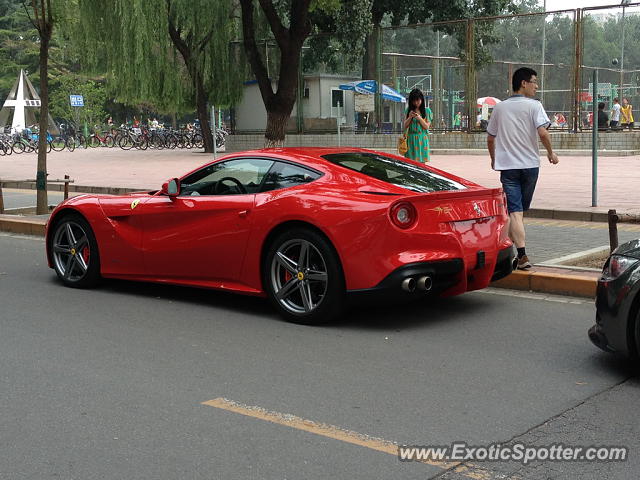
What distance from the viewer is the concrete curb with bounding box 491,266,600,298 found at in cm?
739

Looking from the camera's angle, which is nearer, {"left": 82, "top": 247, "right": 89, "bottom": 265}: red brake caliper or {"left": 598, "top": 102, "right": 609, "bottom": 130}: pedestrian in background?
{"left": 82, "top": 247, "right": 89, "bottom": 265}: red brake caliper

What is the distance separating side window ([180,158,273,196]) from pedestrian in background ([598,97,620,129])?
73.0ft

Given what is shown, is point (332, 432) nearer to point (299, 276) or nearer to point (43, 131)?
point (299, 276)

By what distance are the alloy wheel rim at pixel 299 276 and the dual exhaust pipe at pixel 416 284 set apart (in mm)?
613

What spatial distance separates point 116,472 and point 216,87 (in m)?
29.5

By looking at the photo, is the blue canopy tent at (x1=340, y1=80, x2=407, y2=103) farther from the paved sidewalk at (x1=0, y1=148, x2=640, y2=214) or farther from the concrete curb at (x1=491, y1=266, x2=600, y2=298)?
the concrete curb at (x1=491, y1=266, x2=600, y2=298)

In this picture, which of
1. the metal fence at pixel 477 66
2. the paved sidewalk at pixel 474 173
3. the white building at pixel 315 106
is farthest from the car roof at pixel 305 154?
the white building at pixel 315 106

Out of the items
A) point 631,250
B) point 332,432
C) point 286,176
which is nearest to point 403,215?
point 286,176

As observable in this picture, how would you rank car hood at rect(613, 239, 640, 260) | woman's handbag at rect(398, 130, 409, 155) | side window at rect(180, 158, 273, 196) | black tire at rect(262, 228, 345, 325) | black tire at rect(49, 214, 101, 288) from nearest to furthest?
1. car hood at rect(613, 239, 640, 260)
2. black tire at rect(262, 228, 345, 325)
3. side window at rect(180, 158, 273, 196)
4. black tire at rect(49, 214, 101, 288)
5. woman's handbag at rect(398, 130, 409, 155)

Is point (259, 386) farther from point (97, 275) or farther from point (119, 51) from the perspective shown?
point (119, 51)

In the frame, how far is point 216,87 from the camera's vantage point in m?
32.4

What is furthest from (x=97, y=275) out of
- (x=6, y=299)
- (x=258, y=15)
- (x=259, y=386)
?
(x=258, y=15)

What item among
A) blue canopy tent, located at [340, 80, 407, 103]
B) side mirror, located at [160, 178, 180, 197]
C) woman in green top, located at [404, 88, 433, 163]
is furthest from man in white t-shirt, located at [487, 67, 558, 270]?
blue canopy tent, located at [340, 80, 407, 103]

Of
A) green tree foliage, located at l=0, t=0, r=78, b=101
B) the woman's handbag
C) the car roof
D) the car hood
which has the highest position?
green tree foliage, located at l=0, t=0, r=78, b=101
